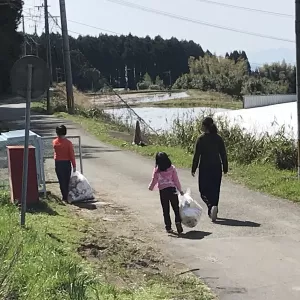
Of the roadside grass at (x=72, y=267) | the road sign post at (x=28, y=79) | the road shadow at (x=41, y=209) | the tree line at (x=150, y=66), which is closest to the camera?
the roadside grass at (x=72, y=267)

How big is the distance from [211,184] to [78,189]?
2774 millimetres

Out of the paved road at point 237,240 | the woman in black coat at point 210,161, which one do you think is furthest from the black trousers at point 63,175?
the woman in black coat at point 210,161

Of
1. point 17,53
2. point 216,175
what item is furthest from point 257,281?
point 17,53

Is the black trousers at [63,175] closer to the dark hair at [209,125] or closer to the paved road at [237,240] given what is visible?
the paved road at [237,240]

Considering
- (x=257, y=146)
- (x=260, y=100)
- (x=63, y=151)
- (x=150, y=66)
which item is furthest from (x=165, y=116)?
(x=150, y=66)

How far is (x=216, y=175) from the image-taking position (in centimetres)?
1146

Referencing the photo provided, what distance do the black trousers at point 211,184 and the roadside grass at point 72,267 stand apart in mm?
1958

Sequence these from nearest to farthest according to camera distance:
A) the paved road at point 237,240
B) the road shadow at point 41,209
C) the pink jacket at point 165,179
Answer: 1. the paved road at point 237,240
2. the pink jacket at point 165,179
3. the road shadow at point 41,209

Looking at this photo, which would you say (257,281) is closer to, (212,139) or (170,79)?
(212,139)

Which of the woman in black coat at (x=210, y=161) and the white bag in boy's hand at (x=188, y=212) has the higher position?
the woman in black coat at (x=210, y=161)

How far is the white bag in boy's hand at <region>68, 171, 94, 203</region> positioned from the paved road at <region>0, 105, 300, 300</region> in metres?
0.75

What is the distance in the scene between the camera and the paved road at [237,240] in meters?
7.36

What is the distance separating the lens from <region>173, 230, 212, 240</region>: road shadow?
1002 centimetres

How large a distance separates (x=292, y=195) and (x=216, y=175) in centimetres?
264
